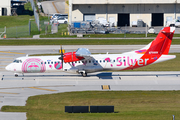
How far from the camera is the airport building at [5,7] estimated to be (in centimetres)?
10388

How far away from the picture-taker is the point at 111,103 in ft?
97.5

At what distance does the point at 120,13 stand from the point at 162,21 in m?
14.4

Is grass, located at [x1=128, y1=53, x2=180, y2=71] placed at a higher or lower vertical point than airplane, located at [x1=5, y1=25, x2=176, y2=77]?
lower

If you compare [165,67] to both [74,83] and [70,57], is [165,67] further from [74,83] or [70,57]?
[70,57]

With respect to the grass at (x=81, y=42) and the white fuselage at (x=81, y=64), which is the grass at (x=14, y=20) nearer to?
the grass at (x=81, y=42)

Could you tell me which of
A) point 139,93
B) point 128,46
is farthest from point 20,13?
point 139,93

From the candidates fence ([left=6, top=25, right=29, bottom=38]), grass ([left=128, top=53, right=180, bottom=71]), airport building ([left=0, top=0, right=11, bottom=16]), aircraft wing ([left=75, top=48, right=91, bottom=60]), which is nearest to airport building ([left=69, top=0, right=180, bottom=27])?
fence ([left=6, top=25, right=29, bottom=38])

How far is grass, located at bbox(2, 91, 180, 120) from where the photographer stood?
24594 millimetres

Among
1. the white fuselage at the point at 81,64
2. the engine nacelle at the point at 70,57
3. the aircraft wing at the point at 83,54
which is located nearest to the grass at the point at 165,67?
the white fuselage at the point at 81,64

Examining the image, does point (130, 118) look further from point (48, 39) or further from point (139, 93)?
point (48, 39)

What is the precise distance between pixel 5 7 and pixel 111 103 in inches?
3329

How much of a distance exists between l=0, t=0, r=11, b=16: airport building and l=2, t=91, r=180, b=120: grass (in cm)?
7947

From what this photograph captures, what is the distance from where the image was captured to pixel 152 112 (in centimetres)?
2606

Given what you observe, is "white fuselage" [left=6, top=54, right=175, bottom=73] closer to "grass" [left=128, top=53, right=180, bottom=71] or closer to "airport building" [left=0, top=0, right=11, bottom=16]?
"grass" [left=128, top=53, right=180, bottom=71]
